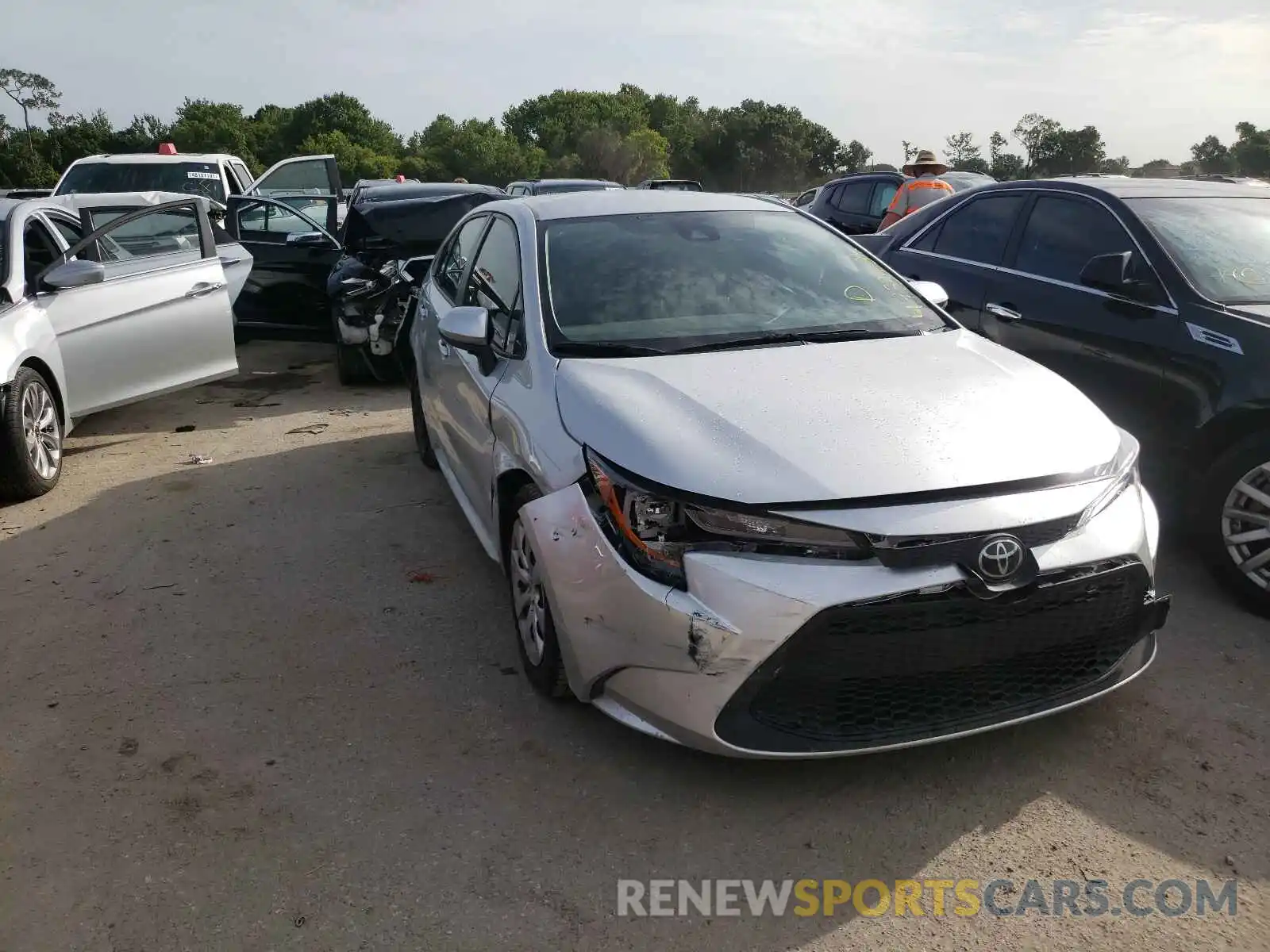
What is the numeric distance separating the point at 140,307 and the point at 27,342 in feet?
3.25

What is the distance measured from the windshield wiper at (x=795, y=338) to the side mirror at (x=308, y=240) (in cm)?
630

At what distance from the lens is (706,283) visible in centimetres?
393

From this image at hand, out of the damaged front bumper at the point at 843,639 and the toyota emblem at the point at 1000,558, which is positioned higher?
the toyota emblem at the point at 1000,558

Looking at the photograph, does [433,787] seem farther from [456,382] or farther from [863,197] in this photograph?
[863,197]

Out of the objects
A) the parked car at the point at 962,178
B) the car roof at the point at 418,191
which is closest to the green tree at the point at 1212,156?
the parked car at the point at 962,178

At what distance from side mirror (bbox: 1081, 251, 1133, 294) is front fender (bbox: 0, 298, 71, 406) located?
5.45 m

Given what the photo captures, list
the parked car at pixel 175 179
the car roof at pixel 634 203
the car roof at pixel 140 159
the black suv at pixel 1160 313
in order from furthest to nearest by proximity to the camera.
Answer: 1. the car roof at pixel 140 159
2. the parked car at pixel 175 179
3. the car roof at pixel 634 203
4. the black suv at pixel 1160 313

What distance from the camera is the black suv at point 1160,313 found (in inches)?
158

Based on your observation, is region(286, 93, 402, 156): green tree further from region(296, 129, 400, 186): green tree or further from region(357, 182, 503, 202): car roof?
region(357, 182, 503, 202): car roof

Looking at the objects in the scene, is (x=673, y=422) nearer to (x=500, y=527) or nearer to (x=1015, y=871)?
(x=500, y=527)

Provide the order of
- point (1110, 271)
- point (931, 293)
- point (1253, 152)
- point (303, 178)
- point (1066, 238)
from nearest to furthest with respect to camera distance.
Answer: point (931, 293) < point (1110, 271) < point (1066, 238) < point (303, 178) < point (1253, 152)

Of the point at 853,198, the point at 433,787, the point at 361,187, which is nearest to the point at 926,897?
the point at 433,787

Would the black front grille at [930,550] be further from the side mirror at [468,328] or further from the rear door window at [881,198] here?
the rear door window at [881,198]

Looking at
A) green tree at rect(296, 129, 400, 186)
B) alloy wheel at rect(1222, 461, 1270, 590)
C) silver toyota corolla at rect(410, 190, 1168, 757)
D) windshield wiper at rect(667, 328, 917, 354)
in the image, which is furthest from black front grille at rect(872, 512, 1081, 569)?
green tree at rect(296, 129, 400, 186)
